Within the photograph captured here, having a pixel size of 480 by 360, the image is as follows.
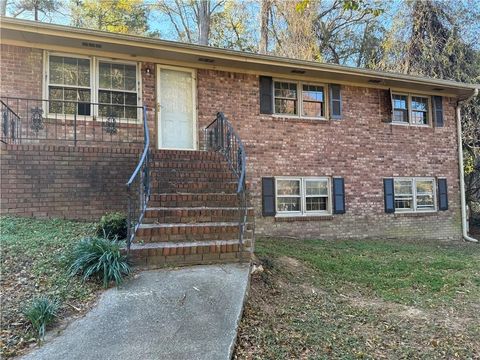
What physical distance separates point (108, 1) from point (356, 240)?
1742 cm

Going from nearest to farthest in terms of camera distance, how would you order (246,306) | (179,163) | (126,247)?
1. (246,306)
2. (126,247)
3. (179,163)

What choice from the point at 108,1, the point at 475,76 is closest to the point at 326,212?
the point at 475,76

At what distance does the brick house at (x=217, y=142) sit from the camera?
6035mm

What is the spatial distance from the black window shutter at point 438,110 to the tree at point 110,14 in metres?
15.4

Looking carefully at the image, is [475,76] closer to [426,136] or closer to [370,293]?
[426,136]

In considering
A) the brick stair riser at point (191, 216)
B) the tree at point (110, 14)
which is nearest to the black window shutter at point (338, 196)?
→ the brick stair riser at point (191, 216)

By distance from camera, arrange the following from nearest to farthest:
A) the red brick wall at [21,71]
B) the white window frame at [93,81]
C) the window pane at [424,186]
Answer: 1. the red brick wall at [21,71]
2. the white window frame at [93,81]
3. the window pane at [424,186]

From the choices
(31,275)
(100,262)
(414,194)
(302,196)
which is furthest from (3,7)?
(414,194)

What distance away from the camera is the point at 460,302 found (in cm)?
465

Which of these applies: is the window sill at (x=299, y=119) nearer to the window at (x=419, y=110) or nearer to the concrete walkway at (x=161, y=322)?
the window at (x=419, y=110)

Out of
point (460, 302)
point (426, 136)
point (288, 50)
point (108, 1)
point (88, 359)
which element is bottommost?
point (460, 302)

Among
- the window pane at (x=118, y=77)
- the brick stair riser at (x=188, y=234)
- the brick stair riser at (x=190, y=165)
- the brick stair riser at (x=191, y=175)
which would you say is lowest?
the brick stair riser at (x=188, y=234)

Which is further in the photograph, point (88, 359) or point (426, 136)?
point (426, 136)

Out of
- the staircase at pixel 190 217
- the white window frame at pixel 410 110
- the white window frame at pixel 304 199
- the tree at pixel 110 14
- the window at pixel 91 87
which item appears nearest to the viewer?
the staircase at pixel 190 217
